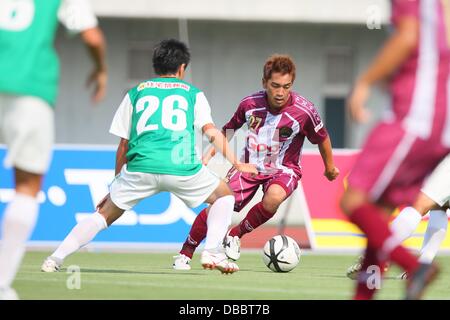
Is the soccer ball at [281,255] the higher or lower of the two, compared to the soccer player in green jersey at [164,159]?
lower

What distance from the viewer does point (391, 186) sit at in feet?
19.6

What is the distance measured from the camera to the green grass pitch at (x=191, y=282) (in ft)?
25.6

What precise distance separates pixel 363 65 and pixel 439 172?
16676mm

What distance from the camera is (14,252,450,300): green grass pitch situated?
7.79 metres

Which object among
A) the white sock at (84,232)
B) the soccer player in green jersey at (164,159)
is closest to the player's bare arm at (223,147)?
the soccer player in green jersey at (164,159)

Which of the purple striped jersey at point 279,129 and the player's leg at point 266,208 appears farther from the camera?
the purple striped jersey at point 279,129

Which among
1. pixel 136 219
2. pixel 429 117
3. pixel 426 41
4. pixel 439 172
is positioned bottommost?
pixel 136 219

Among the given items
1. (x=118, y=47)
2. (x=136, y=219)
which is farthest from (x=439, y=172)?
(x=118, y=47)

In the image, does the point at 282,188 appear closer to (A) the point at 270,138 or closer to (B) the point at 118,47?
(A) the point at 270,138

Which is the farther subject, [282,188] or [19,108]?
[282,188]

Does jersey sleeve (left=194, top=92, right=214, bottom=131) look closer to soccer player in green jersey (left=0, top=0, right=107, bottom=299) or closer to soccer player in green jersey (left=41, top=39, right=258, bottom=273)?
soccer player in green jersey (left=41, top=39, right=258, bottom=273)

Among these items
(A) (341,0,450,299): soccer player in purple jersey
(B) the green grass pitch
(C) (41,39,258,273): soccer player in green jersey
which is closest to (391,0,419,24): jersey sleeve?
(A) (341,0,450,299): soccer player in purple jersey

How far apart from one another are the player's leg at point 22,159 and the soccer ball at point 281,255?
4241 millimetres

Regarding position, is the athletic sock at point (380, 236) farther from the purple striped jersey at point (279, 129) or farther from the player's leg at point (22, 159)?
the purple striped jersey at point (279, 129)
